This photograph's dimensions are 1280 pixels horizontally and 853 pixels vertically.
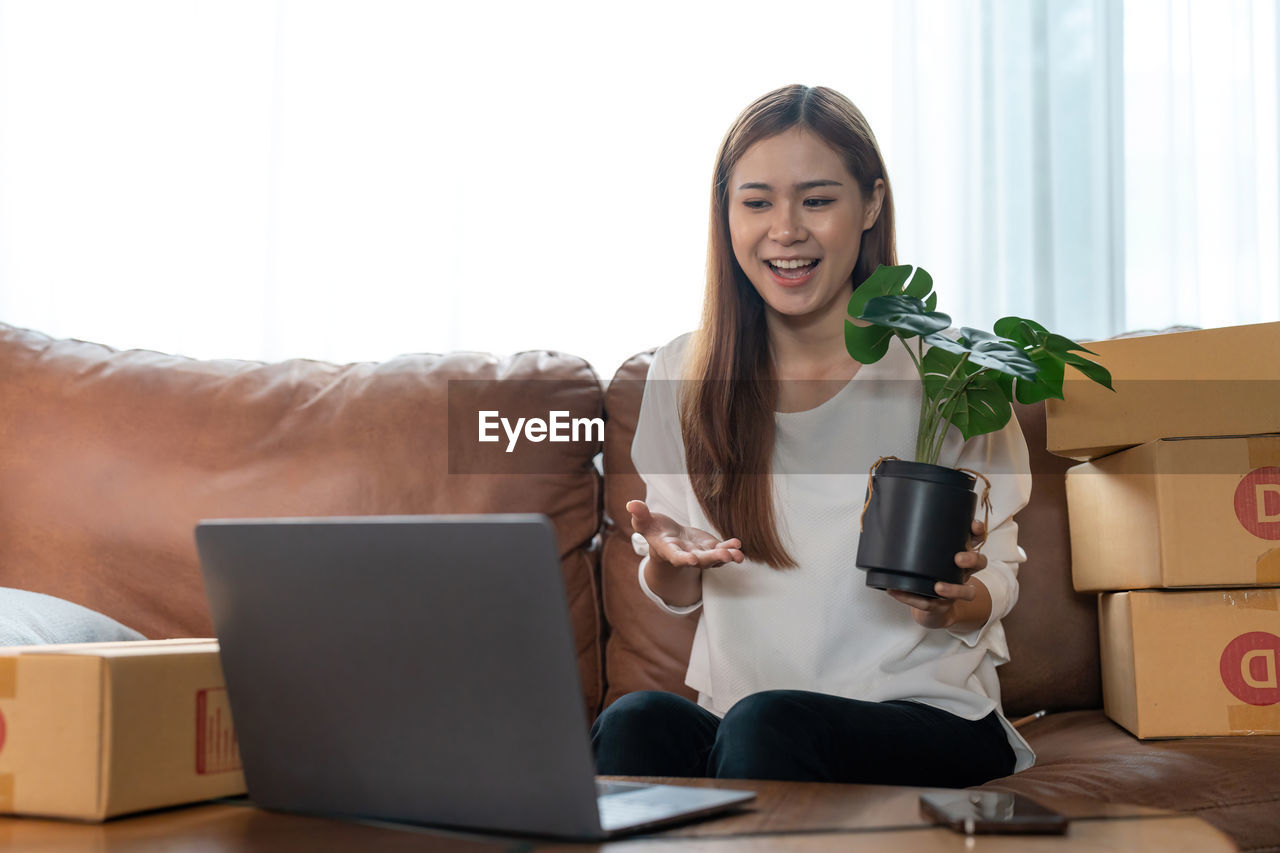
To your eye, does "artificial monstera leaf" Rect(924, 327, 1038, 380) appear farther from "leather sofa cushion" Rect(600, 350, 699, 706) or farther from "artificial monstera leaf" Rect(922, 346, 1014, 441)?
"leather sofa cushion" Rect(600, 350, 699, 706)

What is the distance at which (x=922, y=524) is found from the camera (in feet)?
3.63

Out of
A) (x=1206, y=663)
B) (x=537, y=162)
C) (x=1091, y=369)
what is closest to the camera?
(x=1091, y=369)

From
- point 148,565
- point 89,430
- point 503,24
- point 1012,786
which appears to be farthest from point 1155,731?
point 503,24

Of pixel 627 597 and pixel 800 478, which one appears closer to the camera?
pixel 800 478

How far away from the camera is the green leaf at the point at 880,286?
1.16 m

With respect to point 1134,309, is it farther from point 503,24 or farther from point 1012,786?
point 503,24

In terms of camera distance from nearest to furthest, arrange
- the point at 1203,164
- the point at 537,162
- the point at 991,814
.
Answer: the point at 991,814 → the point at 1203,164 → the point at 537,162

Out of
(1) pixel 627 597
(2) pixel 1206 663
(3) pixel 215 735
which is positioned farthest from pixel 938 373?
(3) pixel 215 735

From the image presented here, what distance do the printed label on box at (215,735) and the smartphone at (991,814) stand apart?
1.50 ft

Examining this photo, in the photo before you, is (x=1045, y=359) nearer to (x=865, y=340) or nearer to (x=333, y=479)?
(x=865, y=340)

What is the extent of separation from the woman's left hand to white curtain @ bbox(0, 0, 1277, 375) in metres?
0.89

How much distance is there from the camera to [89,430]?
1626 mm

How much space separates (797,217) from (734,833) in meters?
0.99

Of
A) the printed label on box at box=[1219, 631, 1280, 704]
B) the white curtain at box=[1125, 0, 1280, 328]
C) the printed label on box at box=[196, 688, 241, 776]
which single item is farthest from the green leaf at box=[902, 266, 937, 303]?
the white curtain at box=[1125, 0, 1280, 328]
